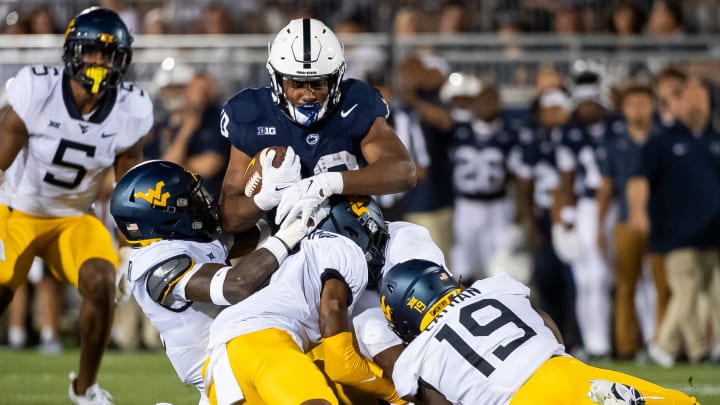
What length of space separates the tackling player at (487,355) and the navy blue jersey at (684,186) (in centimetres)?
523

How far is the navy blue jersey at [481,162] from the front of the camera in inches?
408

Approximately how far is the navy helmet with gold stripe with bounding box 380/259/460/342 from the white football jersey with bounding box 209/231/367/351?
175mm

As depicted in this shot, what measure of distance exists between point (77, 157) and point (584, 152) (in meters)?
4.83

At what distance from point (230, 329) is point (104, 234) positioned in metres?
2.34

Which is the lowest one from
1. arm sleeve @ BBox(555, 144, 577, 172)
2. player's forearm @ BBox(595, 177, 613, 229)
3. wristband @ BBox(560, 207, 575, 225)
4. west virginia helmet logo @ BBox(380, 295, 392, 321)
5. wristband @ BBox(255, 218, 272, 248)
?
wristband @ BBox(560, 207, 575, 225)

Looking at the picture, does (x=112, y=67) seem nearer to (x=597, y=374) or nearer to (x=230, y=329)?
(x=230, y=329)

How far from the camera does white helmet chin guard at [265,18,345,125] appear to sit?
17.4 ft

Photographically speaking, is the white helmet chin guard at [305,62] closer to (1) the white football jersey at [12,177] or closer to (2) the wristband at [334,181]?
(2) the wristband at [334,181]

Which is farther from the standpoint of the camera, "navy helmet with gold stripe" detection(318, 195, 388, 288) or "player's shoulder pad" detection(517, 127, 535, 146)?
"player's shoulder pad" detection(517, 127, 535, 146)

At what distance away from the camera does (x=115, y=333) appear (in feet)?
36.0

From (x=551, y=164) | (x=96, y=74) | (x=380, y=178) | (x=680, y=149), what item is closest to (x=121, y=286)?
(x=96, y=74)

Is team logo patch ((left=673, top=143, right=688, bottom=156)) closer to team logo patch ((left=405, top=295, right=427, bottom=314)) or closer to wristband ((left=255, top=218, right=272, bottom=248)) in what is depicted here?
wristband ((left=255, top=218, right=272, bottom=248))

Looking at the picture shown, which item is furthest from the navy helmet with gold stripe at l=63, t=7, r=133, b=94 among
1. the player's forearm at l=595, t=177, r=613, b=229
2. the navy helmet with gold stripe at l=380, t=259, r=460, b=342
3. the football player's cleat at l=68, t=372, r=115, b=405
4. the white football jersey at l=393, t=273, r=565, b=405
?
the player's forearm at l=595, t=177, r=613, b=229

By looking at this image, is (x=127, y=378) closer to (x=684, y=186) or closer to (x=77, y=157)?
(x=77, y=157)
